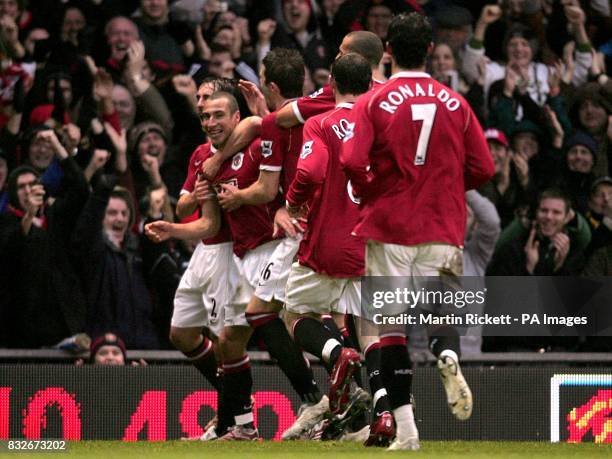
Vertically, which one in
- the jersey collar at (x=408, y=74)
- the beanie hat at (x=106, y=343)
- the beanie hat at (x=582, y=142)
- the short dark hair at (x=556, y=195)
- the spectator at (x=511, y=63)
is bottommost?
the beanie hat at (x=106, y=343)

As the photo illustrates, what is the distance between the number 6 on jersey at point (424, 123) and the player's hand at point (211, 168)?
2285mm

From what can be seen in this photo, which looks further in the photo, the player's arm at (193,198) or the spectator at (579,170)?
the spectator at (579,170)

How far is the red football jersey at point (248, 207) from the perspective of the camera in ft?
31.2

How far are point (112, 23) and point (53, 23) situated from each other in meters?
0.75

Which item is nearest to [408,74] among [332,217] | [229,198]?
[332,217]

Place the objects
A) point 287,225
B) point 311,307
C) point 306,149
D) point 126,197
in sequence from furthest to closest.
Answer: point 126,197 < point 287,225 < point 311,307 < point 306,149

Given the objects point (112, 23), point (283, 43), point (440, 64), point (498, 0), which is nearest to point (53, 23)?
point (112, 23)

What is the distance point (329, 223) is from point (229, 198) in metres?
0.88

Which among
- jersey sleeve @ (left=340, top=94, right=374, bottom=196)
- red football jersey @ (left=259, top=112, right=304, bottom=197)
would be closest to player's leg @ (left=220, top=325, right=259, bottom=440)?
red football jersey @ (left=259, top=112, right=304, bottom=197)

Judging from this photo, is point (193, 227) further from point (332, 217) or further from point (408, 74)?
point (408, 74)

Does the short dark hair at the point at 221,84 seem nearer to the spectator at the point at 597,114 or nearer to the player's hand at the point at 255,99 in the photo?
the player's hand at the point at 255,99

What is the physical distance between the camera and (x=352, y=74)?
27.6 ft

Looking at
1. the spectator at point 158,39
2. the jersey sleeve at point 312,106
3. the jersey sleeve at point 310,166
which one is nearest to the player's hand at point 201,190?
the jersey sleeve at point 312,106

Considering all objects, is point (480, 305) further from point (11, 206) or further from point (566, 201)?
point (11, 206)
